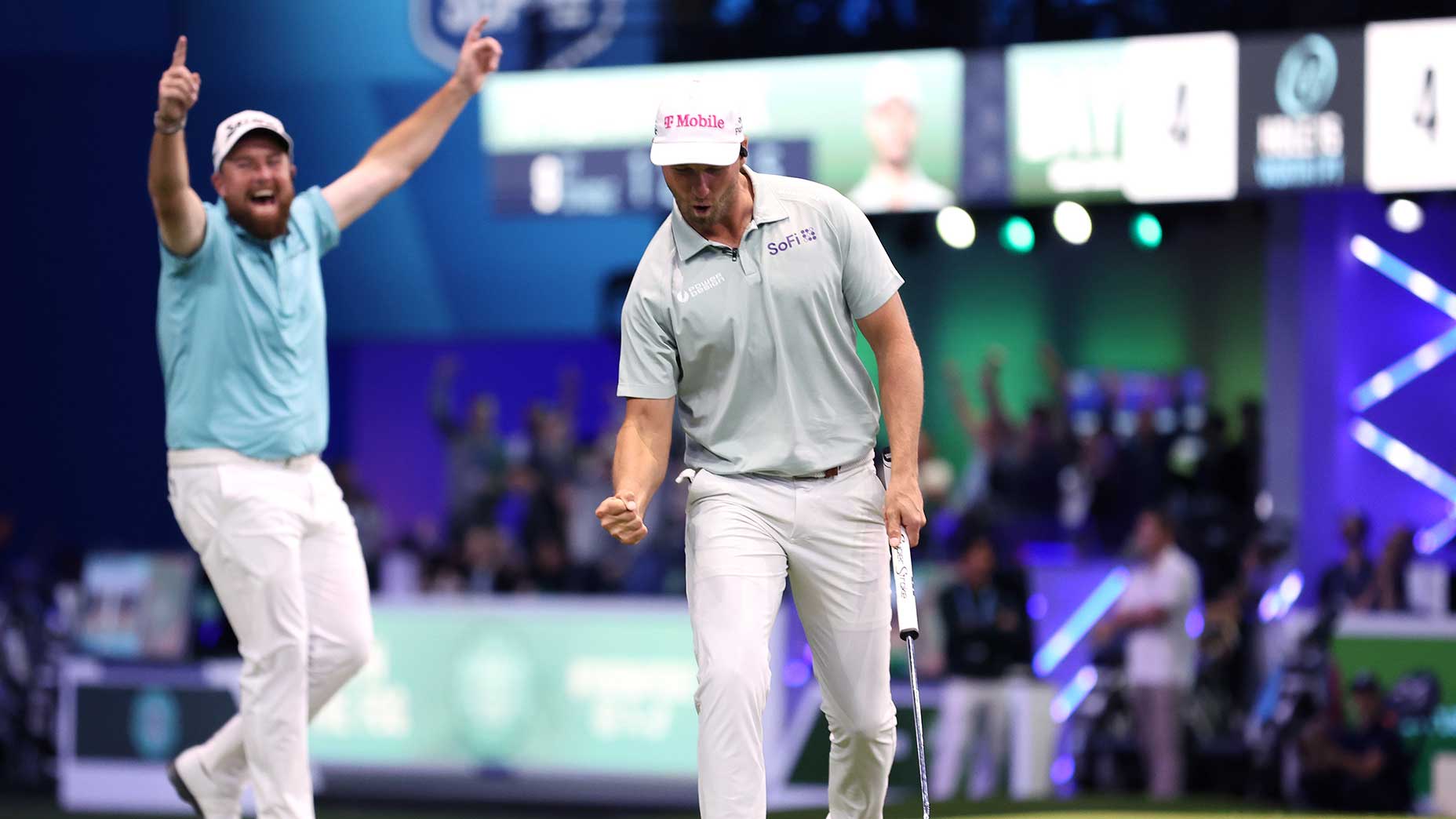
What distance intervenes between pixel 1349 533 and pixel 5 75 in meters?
13.1

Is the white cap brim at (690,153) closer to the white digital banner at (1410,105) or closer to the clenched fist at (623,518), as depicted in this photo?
the clenched fist at (623,518)

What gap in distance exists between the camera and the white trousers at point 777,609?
469cm

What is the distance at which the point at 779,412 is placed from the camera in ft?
16.2

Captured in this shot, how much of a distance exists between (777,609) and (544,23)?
803 centimetres

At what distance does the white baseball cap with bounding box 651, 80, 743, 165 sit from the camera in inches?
183

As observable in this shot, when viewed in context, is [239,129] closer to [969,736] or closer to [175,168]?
[175,168]

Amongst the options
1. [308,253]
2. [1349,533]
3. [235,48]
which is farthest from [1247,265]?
[308,253]

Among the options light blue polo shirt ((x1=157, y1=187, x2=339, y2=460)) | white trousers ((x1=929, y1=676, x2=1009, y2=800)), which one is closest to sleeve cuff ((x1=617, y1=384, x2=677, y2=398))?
light blue polo shirt ((x1=157, y1=187, x2=339, y2=460))

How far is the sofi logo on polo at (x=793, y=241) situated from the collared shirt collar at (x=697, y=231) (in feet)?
0.19

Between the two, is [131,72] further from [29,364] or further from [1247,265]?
[1247,265]

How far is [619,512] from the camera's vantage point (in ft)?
14.9

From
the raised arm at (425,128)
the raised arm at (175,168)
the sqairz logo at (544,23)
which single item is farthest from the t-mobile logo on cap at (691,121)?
the sqairz logo at (544,23)

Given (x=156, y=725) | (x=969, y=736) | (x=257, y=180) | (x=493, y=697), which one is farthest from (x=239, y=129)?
(x=156, y=725)

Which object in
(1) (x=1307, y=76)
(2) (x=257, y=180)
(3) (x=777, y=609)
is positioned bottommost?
(3) (x=777, y=609)
